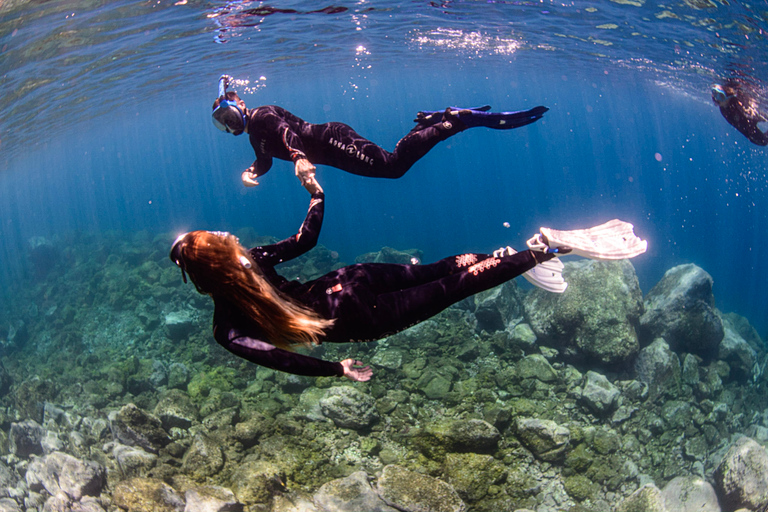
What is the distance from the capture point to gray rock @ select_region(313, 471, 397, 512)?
529cm

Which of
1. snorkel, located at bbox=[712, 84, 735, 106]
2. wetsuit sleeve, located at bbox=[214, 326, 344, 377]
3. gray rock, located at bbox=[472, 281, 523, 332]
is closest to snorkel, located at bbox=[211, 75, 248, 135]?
wetsuit sleeve, located at bbox=[214, 326, 344, 377]

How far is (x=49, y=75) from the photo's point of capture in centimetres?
1491

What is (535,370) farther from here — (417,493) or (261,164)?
(261,164)

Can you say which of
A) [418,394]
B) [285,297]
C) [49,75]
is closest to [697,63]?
[418,394]

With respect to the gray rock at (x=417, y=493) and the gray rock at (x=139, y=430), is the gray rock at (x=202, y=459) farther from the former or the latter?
the gray rock at (x=417, y=493)

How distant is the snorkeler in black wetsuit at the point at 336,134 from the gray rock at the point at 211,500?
171 inches

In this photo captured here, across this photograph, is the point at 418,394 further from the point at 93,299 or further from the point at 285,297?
the point at 93,299

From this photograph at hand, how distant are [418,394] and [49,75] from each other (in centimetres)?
1855

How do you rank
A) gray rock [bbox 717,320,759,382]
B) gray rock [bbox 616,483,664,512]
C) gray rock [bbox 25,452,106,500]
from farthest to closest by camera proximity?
gray rock [bbox 717,320,759,382]
gray rock [bbox 25,452,106,500]
gray rock [bbox 616,483,664,512]

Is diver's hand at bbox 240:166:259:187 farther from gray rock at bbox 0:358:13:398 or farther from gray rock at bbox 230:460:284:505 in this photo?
gray rock at bbox 0:358:13:398

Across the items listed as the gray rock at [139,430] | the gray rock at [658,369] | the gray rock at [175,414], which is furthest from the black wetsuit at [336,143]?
the gray rock at [658,369]

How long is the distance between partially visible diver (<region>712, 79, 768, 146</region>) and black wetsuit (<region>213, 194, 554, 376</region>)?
12.7 metres

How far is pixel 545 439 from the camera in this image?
20.1ft

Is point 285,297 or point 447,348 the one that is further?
point 447,348
